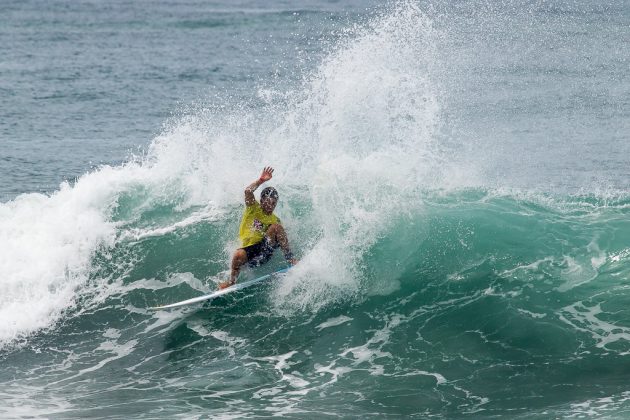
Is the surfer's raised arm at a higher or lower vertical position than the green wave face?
higher

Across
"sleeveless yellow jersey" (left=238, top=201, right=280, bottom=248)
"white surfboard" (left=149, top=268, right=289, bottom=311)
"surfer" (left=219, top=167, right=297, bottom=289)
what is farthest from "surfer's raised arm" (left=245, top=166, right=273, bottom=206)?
"white surfboard" (left=149, top=268, right=289, bottom=311)

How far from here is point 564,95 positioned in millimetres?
27516

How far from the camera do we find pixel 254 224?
49.2 feet

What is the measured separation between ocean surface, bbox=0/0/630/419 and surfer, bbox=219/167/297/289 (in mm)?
480

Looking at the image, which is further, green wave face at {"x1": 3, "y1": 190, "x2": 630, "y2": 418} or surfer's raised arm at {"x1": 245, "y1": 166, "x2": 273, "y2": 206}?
surfer's raised arm at {"x1": 245, "y1": 166, "x2": 273, "y2": 206}

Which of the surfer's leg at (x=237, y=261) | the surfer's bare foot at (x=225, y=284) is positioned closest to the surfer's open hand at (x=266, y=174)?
the surfer's leg at (x=237, y=261)

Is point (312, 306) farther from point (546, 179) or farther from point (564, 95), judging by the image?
point (564, 95)

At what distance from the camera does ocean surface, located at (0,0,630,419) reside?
42.3ft

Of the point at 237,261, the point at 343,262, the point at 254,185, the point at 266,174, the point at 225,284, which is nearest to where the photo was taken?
the point at 266,174

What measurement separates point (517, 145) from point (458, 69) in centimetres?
608

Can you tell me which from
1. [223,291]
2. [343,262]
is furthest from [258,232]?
[343,262]

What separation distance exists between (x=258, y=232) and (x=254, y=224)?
0.14m

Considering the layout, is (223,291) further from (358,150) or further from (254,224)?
(358,150)

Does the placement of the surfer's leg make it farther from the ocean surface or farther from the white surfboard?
the ocean surface
